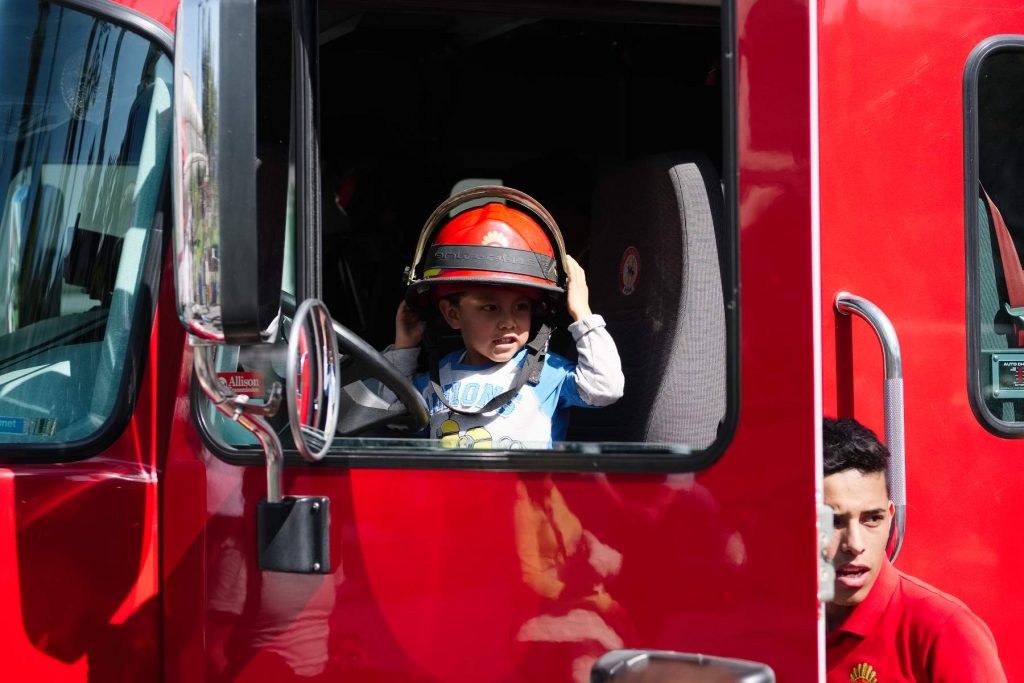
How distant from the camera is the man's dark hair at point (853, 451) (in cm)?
191

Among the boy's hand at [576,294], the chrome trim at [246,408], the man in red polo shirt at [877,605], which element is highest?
the boy's hand at [576,294]

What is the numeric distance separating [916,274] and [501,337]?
0.88m

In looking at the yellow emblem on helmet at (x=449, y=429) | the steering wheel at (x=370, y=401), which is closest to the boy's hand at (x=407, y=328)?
the yellow emblem on helmet at (x=449, y=429)

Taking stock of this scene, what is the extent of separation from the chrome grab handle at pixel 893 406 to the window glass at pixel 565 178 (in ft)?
0.99

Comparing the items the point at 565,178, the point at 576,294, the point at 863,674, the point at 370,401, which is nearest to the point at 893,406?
the point at 863,674

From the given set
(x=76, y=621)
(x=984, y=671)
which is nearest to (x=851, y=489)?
(x=984, y=671)

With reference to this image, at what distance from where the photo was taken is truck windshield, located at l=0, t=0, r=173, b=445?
5.72 feet

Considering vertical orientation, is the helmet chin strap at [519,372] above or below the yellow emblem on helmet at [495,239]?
below

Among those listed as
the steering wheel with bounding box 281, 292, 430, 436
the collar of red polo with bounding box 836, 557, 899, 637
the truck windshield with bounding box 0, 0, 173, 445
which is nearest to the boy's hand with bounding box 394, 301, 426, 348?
the steering wheel with bounding box 281, 292, 430, 436

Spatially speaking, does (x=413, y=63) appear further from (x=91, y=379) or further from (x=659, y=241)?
(x=91, y=379)

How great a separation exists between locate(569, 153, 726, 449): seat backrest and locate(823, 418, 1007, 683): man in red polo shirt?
32cm

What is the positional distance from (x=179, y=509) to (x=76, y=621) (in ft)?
0.77

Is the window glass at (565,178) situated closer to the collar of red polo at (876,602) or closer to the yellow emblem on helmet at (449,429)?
the yellow emblem on helmet at (449,429)

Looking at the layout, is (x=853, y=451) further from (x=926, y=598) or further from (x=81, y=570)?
(x=81, y=570)
